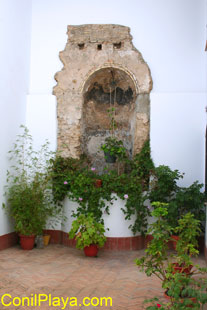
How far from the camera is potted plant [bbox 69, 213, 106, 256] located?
19.5ft

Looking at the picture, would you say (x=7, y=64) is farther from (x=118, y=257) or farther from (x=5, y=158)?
(x=118, y=257)

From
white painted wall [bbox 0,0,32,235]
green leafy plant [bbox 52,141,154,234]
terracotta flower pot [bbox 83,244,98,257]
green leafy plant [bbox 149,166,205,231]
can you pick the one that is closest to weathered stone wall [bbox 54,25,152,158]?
green leafy plant [bbox 52,141,154,234]

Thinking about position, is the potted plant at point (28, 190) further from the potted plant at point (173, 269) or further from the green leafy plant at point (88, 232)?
the potted plant at point (173, 269)

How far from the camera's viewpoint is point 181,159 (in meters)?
7.05

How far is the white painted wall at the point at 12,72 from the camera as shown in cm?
649

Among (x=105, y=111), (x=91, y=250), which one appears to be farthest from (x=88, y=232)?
(x=105, y=111)

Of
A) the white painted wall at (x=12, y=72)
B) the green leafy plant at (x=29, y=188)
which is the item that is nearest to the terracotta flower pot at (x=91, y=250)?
the green leafy plant at (x=29, y=188)

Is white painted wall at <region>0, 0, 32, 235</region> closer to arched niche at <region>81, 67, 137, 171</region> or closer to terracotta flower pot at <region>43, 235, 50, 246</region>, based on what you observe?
terracotta flower pot at <region>43, 235, 50, 246</region>

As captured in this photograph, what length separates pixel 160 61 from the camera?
24.6 feet

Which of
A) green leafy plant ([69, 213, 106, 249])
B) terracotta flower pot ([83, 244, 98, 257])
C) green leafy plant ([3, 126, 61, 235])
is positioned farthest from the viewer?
green leafy plant ([3, 126, 61, 235])

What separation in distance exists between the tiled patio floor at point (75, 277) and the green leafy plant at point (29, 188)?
615 mm

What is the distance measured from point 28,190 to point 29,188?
7 centimetres

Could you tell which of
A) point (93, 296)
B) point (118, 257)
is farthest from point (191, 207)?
point (93, 296)

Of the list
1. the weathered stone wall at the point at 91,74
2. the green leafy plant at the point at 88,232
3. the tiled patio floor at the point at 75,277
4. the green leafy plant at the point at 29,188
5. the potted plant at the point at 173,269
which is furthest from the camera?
the weathered stone wall at the point at 91,74
